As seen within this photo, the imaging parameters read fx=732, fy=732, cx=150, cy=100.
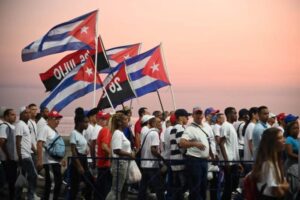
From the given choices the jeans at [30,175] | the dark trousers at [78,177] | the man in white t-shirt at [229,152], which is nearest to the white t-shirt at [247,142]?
the man in white t-shirt at [229,152]

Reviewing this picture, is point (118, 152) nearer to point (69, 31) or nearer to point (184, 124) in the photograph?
point (184, 124)

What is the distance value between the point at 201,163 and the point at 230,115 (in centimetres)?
193

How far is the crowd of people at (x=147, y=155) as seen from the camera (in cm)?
1017

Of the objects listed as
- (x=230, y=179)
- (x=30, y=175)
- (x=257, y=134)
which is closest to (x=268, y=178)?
(x=257, y=134)

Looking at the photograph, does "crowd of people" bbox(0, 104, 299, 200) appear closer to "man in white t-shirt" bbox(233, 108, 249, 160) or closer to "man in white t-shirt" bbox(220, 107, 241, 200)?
"man in white t-shirt" bbox(220, 107, 241, 200)

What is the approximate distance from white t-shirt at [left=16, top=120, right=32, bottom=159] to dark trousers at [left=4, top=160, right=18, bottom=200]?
0.33 m

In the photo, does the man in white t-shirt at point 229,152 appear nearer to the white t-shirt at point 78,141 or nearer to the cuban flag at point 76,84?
the white t-shirt at point 78,141

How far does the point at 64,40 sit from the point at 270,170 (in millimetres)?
9796

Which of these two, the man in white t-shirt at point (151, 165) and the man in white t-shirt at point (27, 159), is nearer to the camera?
the man in white t-shirt at point (151, 165)

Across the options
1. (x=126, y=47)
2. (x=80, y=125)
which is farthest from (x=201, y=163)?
(x=126, y=47)

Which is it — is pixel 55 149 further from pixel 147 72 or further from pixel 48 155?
pixel 147 72

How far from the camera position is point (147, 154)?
11.1 meters

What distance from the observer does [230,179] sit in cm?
1088

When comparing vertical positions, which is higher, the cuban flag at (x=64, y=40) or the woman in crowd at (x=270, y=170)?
the cuban flag at (x=64, y=40)
